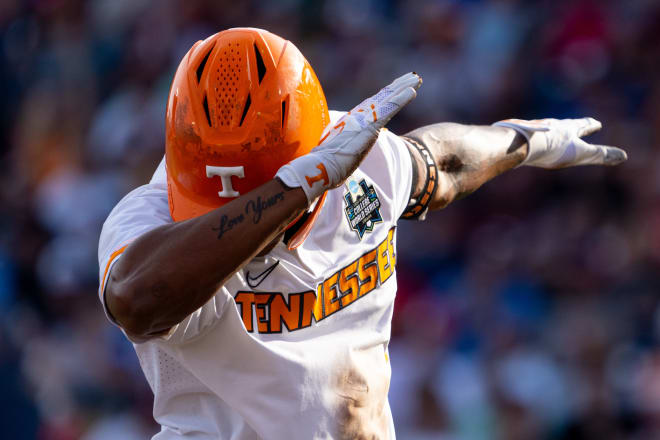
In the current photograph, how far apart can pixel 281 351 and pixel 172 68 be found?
6119 millimetres

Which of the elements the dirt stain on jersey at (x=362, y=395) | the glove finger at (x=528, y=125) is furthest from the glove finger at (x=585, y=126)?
the dirt stain on jersey at (x=362, y=395)

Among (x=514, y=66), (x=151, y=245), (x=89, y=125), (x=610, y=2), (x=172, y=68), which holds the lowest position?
(x=89, y=125)

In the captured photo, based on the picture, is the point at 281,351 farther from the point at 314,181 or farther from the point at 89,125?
the point at 89,125

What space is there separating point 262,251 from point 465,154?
1065 millimetres

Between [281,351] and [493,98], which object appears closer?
[281,351]

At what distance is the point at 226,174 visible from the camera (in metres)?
2.79

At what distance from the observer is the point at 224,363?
295cm

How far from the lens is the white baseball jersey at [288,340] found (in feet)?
9.60

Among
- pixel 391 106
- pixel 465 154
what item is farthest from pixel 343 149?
pixel 465 154

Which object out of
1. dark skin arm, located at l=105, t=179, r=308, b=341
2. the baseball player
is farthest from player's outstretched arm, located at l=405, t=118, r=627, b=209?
dark skin arm, located at l=105, t=179, r=308, b=341

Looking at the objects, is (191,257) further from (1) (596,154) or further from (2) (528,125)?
(1) (596,154)

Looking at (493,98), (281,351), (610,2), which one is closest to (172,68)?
(493,98)

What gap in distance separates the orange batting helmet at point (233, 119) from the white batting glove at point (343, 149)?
141 mm

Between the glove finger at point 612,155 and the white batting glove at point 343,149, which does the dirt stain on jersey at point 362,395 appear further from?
the glove finger at point 612,155
